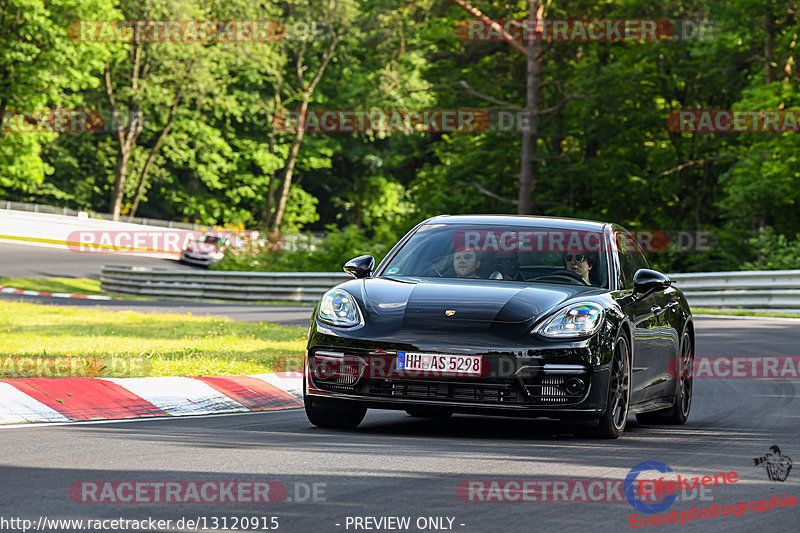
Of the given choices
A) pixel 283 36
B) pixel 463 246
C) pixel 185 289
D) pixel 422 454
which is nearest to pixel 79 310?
pixel 185 289

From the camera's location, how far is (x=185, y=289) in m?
34.0

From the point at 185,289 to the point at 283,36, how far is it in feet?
132

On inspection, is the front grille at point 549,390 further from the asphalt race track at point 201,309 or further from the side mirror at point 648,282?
the asphalt race track at point 201,309

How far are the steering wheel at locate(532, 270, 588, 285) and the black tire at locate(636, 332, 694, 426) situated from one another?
58.5 inches

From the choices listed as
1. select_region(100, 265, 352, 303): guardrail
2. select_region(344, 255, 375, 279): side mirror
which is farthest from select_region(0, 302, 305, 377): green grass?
select_region(100, 265, 352, 303): guardrail

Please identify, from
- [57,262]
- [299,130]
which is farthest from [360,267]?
[299,130]

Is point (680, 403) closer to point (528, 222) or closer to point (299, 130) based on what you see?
point (528, 222)

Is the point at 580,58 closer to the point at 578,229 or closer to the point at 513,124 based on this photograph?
the point at 513,124

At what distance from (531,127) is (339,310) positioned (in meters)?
28.7

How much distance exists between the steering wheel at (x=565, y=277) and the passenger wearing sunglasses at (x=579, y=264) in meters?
0.03

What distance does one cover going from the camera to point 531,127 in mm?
36375

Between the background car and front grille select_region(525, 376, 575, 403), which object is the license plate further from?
the background car

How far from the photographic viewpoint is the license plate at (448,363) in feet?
25.6

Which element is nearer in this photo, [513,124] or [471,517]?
[471,517]
